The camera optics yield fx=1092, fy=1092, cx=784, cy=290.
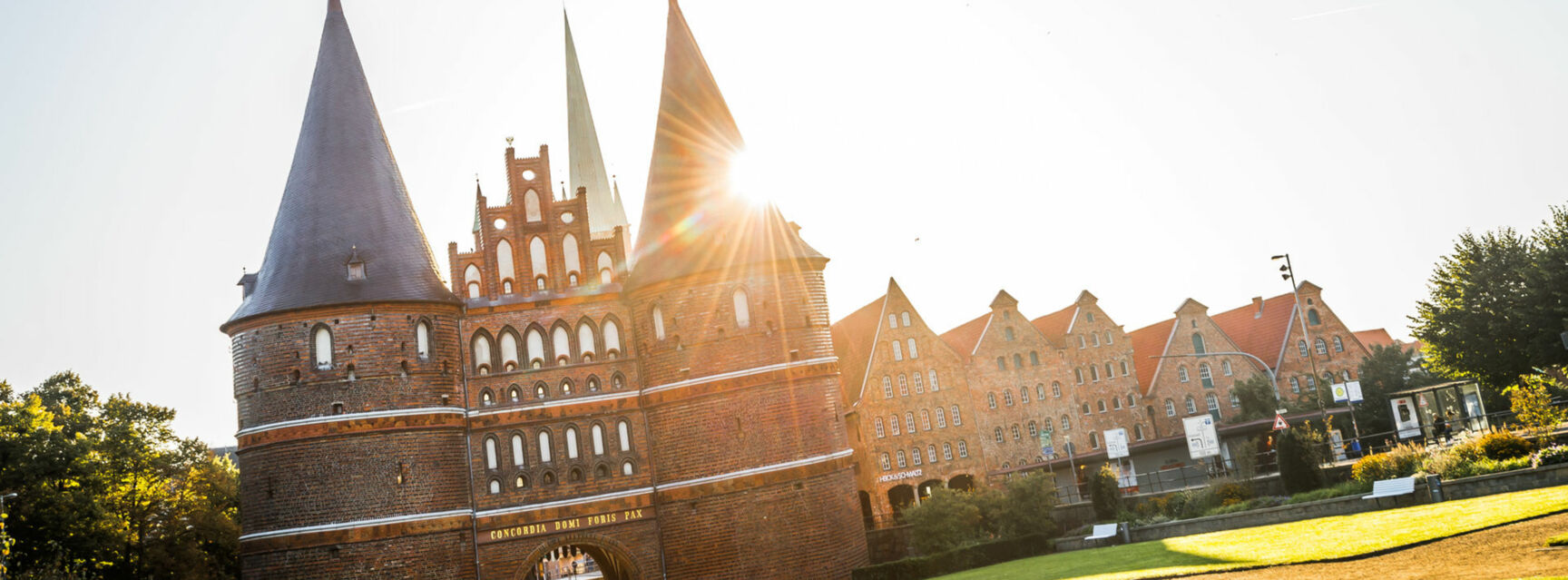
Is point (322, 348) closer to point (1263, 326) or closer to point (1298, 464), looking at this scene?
point (1298, 464)

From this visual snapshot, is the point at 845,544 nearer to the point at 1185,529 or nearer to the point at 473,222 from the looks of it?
the point at 1185,529

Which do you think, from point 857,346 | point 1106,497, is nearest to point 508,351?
point 1106,497

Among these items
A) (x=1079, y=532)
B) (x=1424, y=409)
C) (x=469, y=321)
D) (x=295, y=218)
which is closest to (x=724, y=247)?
(x=469, y=321)

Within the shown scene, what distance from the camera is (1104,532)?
30.8 metres

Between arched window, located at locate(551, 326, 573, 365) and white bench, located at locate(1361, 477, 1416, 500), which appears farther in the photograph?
arched window, located at locate(551, 326, 573, 365)

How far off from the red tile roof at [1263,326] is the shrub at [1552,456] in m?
41.9

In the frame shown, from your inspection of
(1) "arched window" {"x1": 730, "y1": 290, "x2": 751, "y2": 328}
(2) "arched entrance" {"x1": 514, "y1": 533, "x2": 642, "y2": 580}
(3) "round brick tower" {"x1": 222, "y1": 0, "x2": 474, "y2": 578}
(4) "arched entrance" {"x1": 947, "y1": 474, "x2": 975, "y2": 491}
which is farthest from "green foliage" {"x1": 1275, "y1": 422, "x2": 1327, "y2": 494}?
(4) "arched entrance" {"x1": 947, "y1": 474, "x2": 975, "y2": 491}

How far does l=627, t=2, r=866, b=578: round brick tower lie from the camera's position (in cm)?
3041

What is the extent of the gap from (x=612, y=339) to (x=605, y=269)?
7.15 feet

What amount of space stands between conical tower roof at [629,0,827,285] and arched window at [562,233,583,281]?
1.68m

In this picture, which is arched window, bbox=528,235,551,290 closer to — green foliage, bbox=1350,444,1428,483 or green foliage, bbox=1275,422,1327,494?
green foliage, bbox=1275,422,1327,494

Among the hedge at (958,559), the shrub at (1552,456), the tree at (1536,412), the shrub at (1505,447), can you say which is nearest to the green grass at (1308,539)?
the shrub at (1552,456)

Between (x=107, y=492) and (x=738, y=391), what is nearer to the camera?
(x=738, y=391)

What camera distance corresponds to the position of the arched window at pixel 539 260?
3231 centimetres
